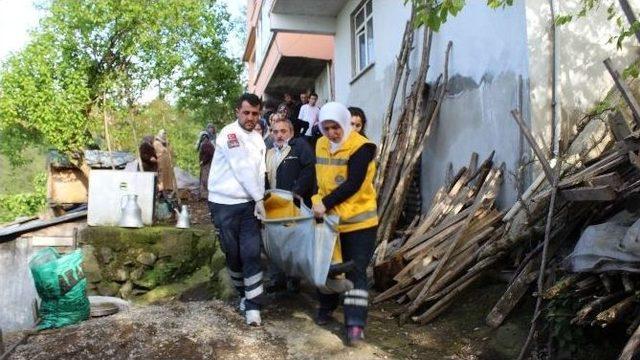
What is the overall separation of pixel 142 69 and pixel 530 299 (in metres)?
9.08

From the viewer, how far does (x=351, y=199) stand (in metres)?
3.95

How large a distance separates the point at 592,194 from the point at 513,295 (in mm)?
993

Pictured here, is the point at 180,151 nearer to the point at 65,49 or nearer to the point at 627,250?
the point at 65,49

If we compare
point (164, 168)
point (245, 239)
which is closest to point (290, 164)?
point (245, 239)

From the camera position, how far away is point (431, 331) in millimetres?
4277

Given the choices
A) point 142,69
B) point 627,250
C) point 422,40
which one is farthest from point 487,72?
point 142,69

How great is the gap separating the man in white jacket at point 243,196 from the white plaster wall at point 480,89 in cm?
237

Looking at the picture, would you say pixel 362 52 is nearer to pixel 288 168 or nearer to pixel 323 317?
pixel 288 168

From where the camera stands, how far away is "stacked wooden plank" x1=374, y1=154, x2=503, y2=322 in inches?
176

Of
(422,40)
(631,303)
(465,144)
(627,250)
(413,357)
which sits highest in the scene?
(422,40)

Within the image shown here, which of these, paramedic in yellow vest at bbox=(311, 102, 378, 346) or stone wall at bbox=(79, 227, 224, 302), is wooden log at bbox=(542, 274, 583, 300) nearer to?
paramedic in yellow vest at bbox=(311, 102, 378, 346)

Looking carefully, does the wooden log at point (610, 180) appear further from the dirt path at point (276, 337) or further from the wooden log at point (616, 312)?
the dirt path at point (276, 337)

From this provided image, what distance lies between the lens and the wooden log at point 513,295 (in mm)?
3961

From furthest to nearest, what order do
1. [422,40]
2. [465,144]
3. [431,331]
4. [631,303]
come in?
[422,40] < [465,144] < [431,331] < [631,303]
